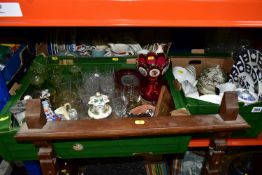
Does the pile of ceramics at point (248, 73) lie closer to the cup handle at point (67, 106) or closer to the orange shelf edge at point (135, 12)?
the orange shelf edge at point (135, 12)

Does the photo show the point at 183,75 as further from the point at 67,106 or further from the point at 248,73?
the point at 67,106

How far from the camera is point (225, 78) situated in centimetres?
107

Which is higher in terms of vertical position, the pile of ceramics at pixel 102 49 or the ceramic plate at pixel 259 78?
the pile of ceramics at pixel 102 49

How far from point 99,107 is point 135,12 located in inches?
15.2

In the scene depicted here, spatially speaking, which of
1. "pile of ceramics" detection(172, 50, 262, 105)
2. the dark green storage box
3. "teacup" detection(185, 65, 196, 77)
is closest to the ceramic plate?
"pile of ceramics" detection(172, 50, 262, 105)

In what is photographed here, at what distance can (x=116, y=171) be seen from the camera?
1358 mm

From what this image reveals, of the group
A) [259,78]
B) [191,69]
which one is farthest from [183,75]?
[259,78]

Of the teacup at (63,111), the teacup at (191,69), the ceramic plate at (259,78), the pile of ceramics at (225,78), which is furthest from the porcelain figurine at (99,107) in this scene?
the ceramic plate at (259,78)

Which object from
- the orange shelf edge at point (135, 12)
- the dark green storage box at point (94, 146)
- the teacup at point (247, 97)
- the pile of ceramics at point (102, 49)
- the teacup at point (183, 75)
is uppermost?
the orange shelf edge at point (135, 12)

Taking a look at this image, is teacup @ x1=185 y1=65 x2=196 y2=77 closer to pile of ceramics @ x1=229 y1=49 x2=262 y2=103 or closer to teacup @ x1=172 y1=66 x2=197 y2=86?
teacup @ x1=172 y1=66 x2=197 y2=86

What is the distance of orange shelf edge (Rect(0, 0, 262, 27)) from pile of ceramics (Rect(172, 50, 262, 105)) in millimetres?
374

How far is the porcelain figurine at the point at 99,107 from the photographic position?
85 centimetres

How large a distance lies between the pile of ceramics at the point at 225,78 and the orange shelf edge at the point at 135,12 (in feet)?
1.23

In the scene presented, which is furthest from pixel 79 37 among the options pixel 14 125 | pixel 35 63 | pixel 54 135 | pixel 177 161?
pixel 177 161
